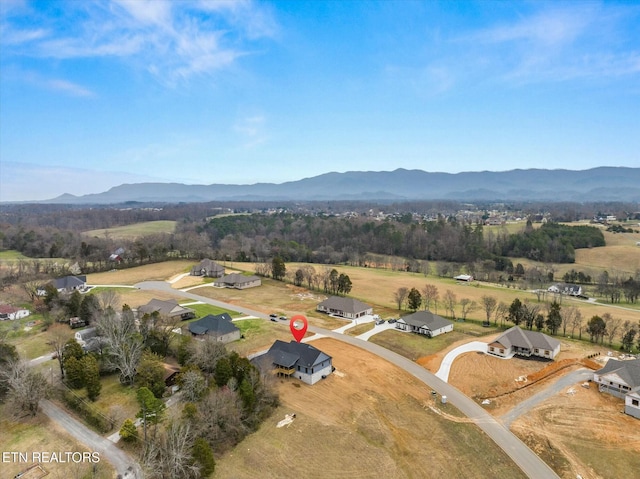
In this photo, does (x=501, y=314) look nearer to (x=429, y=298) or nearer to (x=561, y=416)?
(x=429, y=298)

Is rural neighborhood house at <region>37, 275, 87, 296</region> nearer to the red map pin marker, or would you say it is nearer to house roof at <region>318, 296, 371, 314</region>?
the red map pin marker

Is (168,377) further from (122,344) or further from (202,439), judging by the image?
(202,439)

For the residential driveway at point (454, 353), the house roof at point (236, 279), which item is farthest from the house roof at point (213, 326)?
the house roof at point (236, 279)

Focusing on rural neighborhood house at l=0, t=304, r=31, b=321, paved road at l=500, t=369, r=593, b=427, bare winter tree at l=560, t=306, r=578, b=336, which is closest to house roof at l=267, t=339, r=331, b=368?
paved road at l=500, t=369, r=593, b=427

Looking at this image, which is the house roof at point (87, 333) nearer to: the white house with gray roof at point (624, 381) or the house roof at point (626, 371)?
the white house with gray roof at point (624, 381)

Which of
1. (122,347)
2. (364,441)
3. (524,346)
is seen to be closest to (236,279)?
(122,347)
